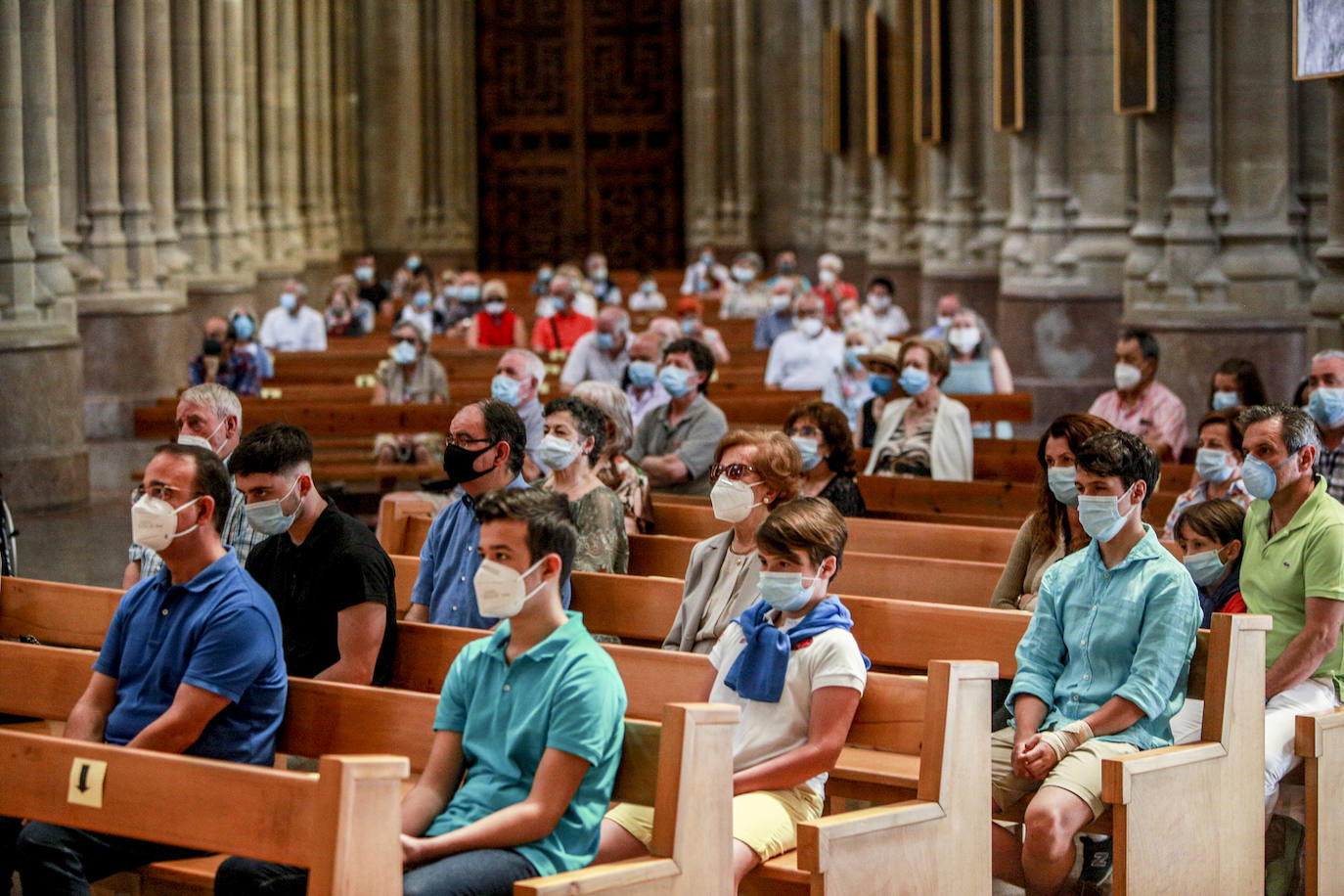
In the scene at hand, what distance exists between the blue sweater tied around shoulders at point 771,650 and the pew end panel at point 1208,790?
730 millimetres

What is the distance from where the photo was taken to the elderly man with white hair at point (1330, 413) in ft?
24.3

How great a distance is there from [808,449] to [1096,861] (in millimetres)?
2479

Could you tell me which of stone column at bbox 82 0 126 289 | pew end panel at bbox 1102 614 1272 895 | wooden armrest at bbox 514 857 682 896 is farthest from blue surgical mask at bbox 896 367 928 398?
stone column at bbox 82 0 126 289

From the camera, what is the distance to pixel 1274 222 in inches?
522

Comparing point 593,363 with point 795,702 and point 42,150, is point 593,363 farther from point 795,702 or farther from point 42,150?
point 795,702

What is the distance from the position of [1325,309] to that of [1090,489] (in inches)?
221

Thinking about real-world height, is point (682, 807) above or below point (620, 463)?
below

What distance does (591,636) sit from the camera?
595cm

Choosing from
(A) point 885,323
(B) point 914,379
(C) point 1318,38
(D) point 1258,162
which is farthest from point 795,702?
(A) point 885,323

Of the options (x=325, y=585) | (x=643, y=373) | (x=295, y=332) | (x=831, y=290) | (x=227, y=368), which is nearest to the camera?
(x=325, y=585)

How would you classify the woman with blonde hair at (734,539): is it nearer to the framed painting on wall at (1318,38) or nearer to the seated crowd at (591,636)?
the seated crowd at (591,636)

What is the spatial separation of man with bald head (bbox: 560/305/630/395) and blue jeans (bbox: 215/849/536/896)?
7580 millimetres

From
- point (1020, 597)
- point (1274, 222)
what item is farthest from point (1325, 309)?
point (1020, 597)

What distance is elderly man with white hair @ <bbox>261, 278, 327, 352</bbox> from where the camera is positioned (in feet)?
63.2
